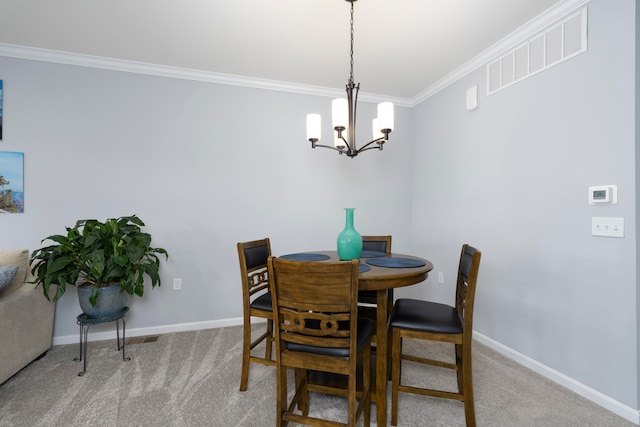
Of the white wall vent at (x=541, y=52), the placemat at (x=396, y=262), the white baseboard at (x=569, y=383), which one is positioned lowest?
the white baseboard at (x=569, y=383)

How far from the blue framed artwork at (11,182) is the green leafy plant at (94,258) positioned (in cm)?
67

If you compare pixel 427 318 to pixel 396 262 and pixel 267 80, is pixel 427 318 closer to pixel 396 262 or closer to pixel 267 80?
pixel 396 262

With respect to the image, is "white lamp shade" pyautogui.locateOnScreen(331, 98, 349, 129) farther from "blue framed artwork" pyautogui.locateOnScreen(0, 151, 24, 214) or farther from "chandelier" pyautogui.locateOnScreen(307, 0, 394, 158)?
"blue framed artwork" pyautogui.locateOnScreen(0, 151, 24, 214)

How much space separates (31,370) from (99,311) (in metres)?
0.62

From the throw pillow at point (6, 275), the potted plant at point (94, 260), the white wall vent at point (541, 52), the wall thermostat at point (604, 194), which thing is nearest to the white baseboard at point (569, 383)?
the wall thermostat at point (604, 194)

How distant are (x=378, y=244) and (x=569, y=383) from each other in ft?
5.08

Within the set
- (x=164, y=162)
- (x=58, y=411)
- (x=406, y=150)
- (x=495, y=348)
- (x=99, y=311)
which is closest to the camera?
(x=58, y=411)

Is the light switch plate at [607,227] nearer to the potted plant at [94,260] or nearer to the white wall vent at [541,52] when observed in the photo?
the white wall vent at [541,52]

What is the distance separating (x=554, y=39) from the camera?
2.08 m

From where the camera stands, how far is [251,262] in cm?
209

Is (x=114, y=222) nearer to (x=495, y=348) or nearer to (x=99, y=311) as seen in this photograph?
(x=99, y=311)

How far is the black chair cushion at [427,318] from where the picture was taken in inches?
62.1

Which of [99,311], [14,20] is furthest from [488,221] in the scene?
[14,20]

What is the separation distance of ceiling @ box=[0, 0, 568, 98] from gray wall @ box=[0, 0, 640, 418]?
32 centimetres
